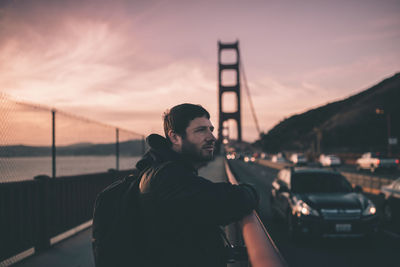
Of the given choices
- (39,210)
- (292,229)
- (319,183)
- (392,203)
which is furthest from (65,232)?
(392,203)

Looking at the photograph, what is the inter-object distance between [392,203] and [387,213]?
0.31m

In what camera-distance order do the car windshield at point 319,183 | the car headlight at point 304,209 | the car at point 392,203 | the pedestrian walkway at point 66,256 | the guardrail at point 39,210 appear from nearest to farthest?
1. the guardrail at point 39,210
2. the pedestrian walkway at point 66,256
3. the car headlight at point 304,209
4. the car windshield at point 319,183
5. the car at point 392,203

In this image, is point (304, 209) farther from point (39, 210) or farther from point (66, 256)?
point (39, 210)

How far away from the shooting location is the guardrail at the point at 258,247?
111 cm

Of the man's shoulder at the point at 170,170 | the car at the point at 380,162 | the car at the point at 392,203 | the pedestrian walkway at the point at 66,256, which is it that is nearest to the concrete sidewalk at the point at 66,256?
the pedestrian walkway at the point at 66,256

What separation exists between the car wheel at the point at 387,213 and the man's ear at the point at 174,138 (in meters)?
8.07

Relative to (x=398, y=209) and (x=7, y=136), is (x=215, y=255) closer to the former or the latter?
(x=7, y=136)

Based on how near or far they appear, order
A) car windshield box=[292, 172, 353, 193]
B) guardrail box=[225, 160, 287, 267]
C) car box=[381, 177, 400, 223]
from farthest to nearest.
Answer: car box=[381, 177, 400, 223], car windshield box=[292, 172, 353, 193], guardrail box=[225, 160, 287, 267]

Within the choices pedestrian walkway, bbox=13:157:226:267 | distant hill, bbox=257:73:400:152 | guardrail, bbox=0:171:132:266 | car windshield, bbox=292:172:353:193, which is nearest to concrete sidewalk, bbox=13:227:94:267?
pedestrian walkway, bbox=13:157:226:267

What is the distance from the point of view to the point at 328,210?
618cm

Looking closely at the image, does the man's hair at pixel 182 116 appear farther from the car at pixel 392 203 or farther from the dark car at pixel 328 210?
the car at pixel 392 203

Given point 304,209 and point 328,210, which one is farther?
point 304,209

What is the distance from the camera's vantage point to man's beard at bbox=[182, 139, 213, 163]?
56.0 inches

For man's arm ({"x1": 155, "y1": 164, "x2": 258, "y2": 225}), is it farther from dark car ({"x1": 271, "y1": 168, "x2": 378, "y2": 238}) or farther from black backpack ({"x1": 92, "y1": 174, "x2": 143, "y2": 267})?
dark car ({"x1": 271, "y1": 168, "x2": 378, "y2": 238})
